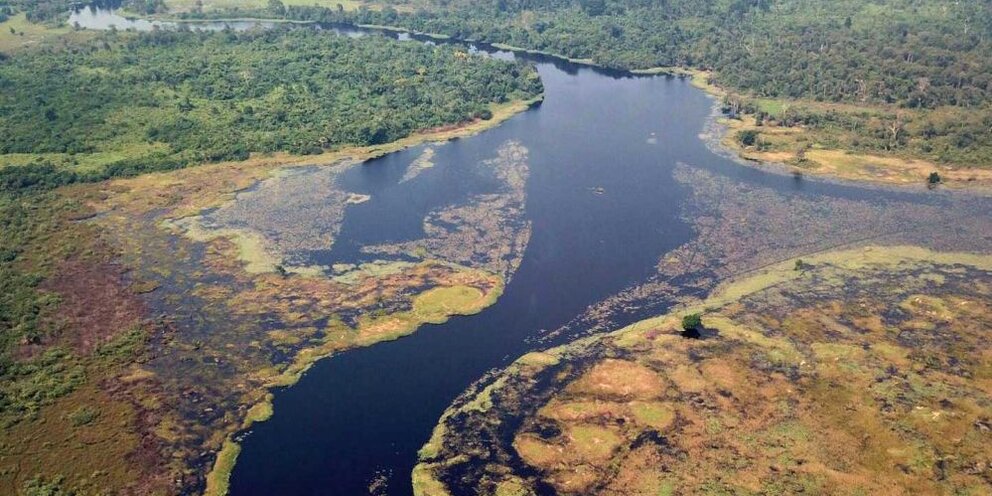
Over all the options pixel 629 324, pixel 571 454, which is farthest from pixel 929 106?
pixel 571 454

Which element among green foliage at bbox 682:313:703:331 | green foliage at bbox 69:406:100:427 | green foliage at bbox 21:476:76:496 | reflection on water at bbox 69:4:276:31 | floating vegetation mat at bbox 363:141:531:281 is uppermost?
reflection on water at bbox 69:4:276:31

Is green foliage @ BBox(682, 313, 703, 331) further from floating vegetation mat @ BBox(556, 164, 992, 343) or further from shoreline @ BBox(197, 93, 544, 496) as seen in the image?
shoreline @ BBox(197, 93, 544, 496)

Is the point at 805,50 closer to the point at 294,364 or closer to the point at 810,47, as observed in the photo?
the point at 810,47

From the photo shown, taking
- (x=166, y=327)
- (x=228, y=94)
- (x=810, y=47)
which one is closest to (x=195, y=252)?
(x=166, y=327)

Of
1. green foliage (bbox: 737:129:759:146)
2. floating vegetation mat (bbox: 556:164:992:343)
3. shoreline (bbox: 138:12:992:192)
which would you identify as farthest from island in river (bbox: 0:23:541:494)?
green foliage (bbox: 737:129:759:146)

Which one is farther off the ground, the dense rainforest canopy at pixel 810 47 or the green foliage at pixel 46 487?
the dense rainforest canopy at pixel 810 47

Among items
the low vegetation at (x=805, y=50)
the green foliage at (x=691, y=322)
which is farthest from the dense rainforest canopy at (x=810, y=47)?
the green foliage at (x=691, y=322)

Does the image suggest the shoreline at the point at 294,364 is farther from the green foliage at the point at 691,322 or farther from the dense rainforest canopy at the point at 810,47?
the dense rainforest canopy at the point at 810,47
